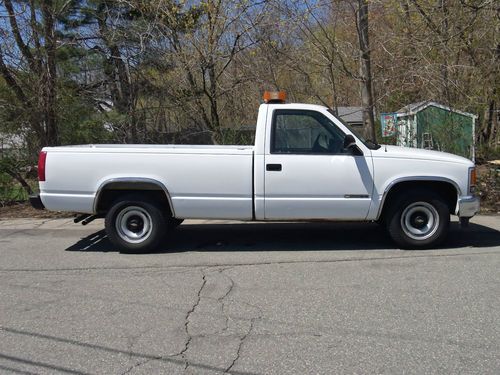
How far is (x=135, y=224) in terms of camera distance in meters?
7.05

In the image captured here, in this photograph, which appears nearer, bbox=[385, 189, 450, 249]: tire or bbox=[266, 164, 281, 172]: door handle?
bbox=[266, 164, 281, 172]: door handle

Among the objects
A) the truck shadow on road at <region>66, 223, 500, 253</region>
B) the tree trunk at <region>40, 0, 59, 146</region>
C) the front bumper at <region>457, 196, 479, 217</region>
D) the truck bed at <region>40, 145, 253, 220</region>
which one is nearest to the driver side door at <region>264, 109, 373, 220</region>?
the truck bed at <region>40, 145, 253, 220</region>

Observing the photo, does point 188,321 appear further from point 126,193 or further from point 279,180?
point 126,193

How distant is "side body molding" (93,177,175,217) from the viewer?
677cm

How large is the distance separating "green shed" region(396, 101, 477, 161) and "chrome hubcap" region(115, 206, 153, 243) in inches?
288

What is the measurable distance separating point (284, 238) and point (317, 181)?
4.93 feet

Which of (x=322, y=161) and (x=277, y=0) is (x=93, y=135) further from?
(x=322, y=161)

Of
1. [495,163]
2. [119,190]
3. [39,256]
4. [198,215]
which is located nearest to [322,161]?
[198,215]

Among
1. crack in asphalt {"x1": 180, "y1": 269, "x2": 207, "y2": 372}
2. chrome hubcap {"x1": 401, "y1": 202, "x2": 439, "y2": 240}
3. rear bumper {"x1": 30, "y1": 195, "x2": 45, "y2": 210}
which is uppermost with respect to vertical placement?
rear bumper {"x1": 30, "y1": 195, "x2": 45, "y2": 210}

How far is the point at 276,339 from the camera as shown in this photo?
13.7 ft

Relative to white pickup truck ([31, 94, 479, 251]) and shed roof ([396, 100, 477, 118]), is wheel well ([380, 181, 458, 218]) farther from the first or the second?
shed roof ([396, 100, 477, 118])

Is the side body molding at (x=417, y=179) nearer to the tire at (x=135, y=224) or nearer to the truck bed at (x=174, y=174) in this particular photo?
the truck bed at (x=174, y=174)

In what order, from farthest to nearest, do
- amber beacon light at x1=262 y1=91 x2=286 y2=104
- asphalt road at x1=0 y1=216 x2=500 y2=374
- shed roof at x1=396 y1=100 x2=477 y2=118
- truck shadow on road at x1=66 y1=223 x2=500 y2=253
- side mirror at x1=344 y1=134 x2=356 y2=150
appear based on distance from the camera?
shed roof at x1=396 y1=100 x2=477 y2=118 → truck shadow on road at x1=66 y1=223 x2=500 y2=253 → amber beacon light at x1=262 y1=91 x2=286 y2=104 → side mirror at x1=344 y1=134 x2=356 y2=150 → asphalt road at x1=0 y1=216 x2=500 y2=374

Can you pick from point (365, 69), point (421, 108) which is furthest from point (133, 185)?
point (421, 108)
